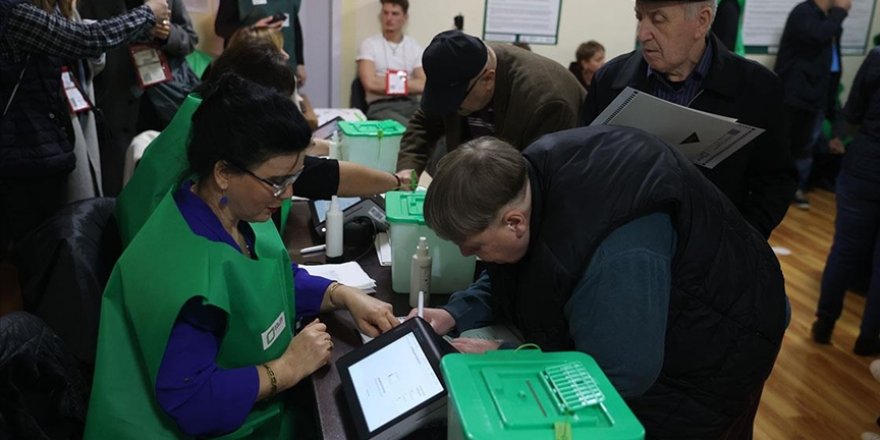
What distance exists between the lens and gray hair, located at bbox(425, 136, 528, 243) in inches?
42.3

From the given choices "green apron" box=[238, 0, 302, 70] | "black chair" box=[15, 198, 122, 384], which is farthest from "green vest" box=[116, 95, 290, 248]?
"green apron" box=[238, 0, 302, 70]

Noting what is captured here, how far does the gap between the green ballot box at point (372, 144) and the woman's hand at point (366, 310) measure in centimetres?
105

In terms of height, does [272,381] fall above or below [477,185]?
below

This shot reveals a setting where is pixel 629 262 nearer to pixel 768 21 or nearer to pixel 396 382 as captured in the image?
pixel 396 382

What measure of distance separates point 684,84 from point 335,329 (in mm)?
1059

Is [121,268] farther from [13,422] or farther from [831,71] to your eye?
[831,71]

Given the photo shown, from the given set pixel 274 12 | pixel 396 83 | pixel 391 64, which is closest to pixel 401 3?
pixel 391 64

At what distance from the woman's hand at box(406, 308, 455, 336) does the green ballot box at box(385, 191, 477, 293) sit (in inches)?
6.9

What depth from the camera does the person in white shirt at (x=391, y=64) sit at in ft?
15.0

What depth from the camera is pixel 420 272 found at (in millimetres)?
1529

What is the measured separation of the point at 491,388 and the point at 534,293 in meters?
0.35

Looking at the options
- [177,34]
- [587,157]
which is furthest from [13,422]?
[177,34]

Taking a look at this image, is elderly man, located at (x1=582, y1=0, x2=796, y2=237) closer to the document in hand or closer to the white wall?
the document in hand

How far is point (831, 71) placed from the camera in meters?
5.20
